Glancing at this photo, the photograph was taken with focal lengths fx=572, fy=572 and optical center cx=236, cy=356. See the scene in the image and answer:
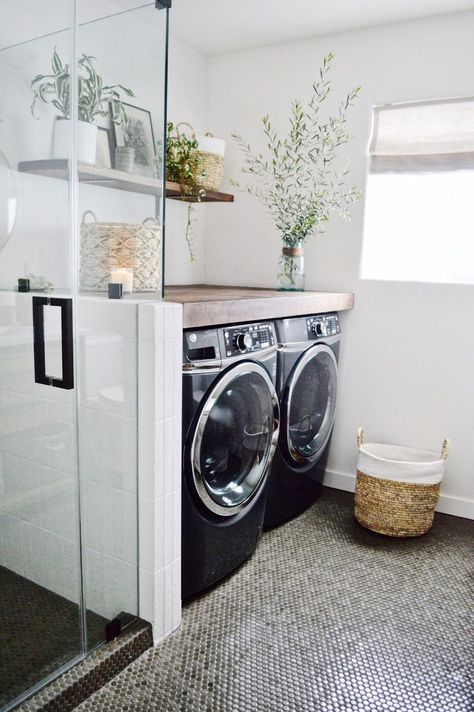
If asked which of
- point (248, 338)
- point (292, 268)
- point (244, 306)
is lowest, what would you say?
point (248, 338)

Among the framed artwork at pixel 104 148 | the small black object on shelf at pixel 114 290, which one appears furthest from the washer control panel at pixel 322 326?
the framed artwork at pixel 104 148

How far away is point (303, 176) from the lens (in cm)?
294

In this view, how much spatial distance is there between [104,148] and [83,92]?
0.14m

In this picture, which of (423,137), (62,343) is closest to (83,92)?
(62,343)

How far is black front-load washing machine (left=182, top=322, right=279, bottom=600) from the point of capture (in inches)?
71.1

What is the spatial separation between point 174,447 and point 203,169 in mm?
1541

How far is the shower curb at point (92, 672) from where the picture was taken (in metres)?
1.45

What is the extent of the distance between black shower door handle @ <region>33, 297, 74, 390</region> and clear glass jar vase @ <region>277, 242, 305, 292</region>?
1.51 metres

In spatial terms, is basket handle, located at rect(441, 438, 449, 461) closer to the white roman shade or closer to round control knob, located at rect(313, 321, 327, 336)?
round control knob, located at rect(313, 321, 327, 336)

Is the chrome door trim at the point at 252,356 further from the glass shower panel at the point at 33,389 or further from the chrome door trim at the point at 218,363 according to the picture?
the glass shower panel at the point at 33,389

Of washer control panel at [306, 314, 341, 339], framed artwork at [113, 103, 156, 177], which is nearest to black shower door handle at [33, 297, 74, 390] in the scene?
framed artwork at [113, 103, 156, 177]

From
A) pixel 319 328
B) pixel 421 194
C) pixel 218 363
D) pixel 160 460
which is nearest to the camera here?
pixel 160 460

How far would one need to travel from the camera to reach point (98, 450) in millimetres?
1646

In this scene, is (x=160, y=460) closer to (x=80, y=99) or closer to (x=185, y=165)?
(x=80, y=99)
